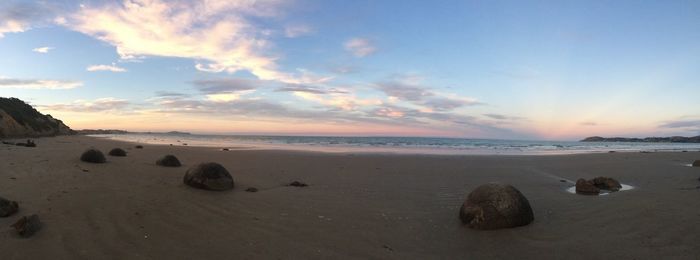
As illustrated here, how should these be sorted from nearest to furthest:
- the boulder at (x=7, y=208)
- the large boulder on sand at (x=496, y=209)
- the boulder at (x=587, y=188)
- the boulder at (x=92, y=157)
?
the boulder at (x=7, y=208) < the large boulder on sand at (x=496, y=209) < the boulder at (x=587, y=188) < the boulder at (x=92, y=157)

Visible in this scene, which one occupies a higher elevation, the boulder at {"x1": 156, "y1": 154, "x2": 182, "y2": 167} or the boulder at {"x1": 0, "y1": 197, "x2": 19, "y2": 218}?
the boulder at {"x1": 156, "y1": 154, "x2": 182, "y2": 167}

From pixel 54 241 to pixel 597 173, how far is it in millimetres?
17071

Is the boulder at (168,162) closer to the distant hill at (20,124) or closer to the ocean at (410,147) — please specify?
the ocean at (410,147)

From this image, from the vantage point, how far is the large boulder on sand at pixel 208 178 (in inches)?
384

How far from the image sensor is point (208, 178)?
980 centimetres

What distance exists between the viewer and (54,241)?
532 centimetres

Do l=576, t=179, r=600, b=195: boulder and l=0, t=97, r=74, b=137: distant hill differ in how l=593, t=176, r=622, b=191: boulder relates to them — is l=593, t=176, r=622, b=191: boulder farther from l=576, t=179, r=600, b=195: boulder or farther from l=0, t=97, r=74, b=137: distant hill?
l=0, t=97, r=74, b=137: distant hill

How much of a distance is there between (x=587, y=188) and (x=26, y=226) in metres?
11.5

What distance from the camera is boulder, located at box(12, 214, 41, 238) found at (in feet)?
17.7

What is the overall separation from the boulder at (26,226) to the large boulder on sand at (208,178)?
164 inches

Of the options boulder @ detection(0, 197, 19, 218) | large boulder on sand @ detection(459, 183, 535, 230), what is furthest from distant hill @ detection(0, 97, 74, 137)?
large boulder on sand @ detection(459, 183, 535, 230)

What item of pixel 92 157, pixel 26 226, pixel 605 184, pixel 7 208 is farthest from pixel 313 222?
pixel 92 157

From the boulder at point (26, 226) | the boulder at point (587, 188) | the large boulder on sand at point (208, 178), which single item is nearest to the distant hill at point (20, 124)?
the large boulder on sand at point (208, 178)

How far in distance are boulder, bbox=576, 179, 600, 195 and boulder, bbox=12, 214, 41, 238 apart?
1116cm
